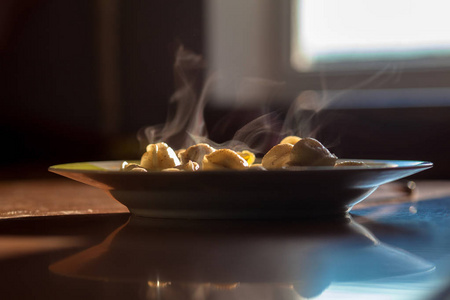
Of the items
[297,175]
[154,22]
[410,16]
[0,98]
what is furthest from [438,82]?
[297,175]

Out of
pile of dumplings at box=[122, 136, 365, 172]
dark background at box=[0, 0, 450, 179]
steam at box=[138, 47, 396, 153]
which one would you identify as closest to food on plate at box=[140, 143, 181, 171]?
pile of dumplings at box=[122, 136, 365, 172]

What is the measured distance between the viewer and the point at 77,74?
7.97 ft

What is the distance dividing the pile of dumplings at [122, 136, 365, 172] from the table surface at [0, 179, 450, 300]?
52mm

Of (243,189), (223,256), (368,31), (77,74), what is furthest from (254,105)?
(223,256)

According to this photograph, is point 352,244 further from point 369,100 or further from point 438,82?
point 438,82

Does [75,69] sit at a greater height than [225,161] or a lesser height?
greater

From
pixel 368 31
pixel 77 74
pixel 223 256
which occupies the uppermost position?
pixel 368 31

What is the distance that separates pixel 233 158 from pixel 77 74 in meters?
1.95

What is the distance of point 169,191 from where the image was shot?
21.0 inches

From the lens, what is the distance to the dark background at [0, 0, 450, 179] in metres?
2.32

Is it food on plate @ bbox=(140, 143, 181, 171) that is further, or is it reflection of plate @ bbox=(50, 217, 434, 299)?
food on plate @ bbox=(140, 143, 181, 171)

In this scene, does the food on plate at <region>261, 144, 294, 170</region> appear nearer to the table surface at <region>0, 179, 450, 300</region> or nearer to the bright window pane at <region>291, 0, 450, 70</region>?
the table surface at <region>0, 179, 450, 300</region>

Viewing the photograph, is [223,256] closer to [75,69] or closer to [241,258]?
[241,258]

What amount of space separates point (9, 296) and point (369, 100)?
171cm
